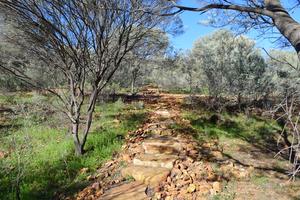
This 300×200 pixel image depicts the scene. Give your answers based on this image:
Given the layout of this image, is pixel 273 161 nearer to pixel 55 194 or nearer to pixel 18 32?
pixel 55 194

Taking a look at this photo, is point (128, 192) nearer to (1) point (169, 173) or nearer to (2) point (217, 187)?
(1) point (169, 173)

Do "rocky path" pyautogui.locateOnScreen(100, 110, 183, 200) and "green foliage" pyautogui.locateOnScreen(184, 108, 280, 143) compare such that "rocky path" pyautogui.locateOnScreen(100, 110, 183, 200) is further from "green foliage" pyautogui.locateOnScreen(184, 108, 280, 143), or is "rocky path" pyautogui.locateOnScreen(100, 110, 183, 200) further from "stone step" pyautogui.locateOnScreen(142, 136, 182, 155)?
"green foliage" pyautogui.locateOnScreen(184, 108, 280, 143)

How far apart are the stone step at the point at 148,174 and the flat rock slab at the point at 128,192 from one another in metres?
0.10

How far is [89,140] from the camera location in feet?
24.2

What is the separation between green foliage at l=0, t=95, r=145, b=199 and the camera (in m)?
5.77

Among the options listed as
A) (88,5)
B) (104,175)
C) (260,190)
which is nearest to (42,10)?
(88,5)

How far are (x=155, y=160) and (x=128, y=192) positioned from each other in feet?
3.10

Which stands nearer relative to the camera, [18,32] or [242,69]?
[18,32]

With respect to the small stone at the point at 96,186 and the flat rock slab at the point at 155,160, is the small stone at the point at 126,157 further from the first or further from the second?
the small stone at the point at 96,186

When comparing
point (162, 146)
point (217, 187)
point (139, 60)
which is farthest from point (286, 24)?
point (139, 60)

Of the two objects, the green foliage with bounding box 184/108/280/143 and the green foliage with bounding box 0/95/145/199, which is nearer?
the green foliage with bounding box 0/95/145/199

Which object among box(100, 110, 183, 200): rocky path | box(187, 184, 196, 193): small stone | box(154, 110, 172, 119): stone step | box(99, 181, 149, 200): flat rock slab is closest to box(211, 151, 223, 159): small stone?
box(100, 110, 183, 200): rocky path

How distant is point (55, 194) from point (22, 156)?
1.33 m

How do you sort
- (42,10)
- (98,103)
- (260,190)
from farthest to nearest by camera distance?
(98,103) → (42,10) → (260,190)
